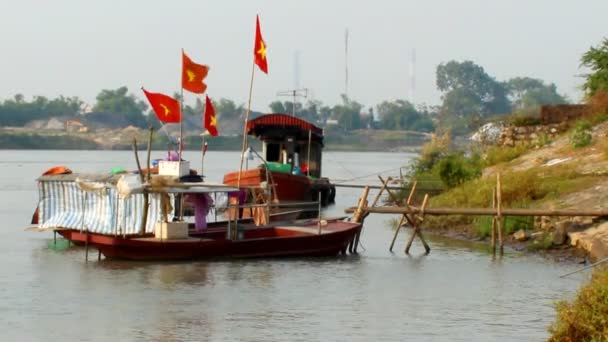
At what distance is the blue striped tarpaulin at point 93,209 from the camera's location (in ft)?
82.8

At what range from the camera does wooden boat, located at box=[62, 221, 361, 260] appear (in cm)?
2472

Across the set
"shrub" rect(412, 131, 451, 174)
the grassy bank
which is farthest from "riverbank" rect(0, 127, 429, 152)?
"shrub" rect(412, 131, 451, 174)

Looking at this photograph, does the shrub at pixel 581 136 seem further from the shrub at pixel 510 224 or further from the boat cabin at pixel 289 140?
the boat cabin at pixel 289 140

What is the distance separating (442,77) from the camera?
18788cm

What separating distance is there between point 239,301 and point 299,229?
18.6 ft

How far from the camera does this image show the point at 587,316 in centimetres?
1309

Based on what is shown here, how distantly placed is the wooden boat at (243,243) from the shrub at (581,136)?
9989 mm

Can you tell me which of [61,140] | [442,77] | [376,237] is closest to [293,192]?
[376,237]

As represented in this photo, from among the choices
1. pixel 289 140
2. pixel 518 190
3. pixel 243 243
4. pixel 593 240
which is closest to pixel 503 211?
pixel 593 240

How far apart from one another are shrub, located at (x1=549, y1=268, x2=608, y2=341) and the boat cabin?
91.8 ft

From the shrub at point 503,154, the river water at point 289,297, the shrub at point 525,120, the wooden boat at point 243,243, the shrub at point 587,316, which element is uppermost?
the shrub at point 525,120

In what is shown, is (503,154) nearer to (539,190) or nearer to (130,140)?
(539,190)

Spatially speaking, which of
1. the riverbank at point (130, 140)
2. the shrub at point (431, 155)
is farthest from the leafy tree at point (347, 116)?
the shrub at point (431, 155)

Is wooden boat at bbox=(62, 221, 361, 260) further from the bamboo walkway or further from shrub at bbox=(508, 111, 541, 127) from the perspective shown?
shrub at bbox=(508, 111, 541, 127)
